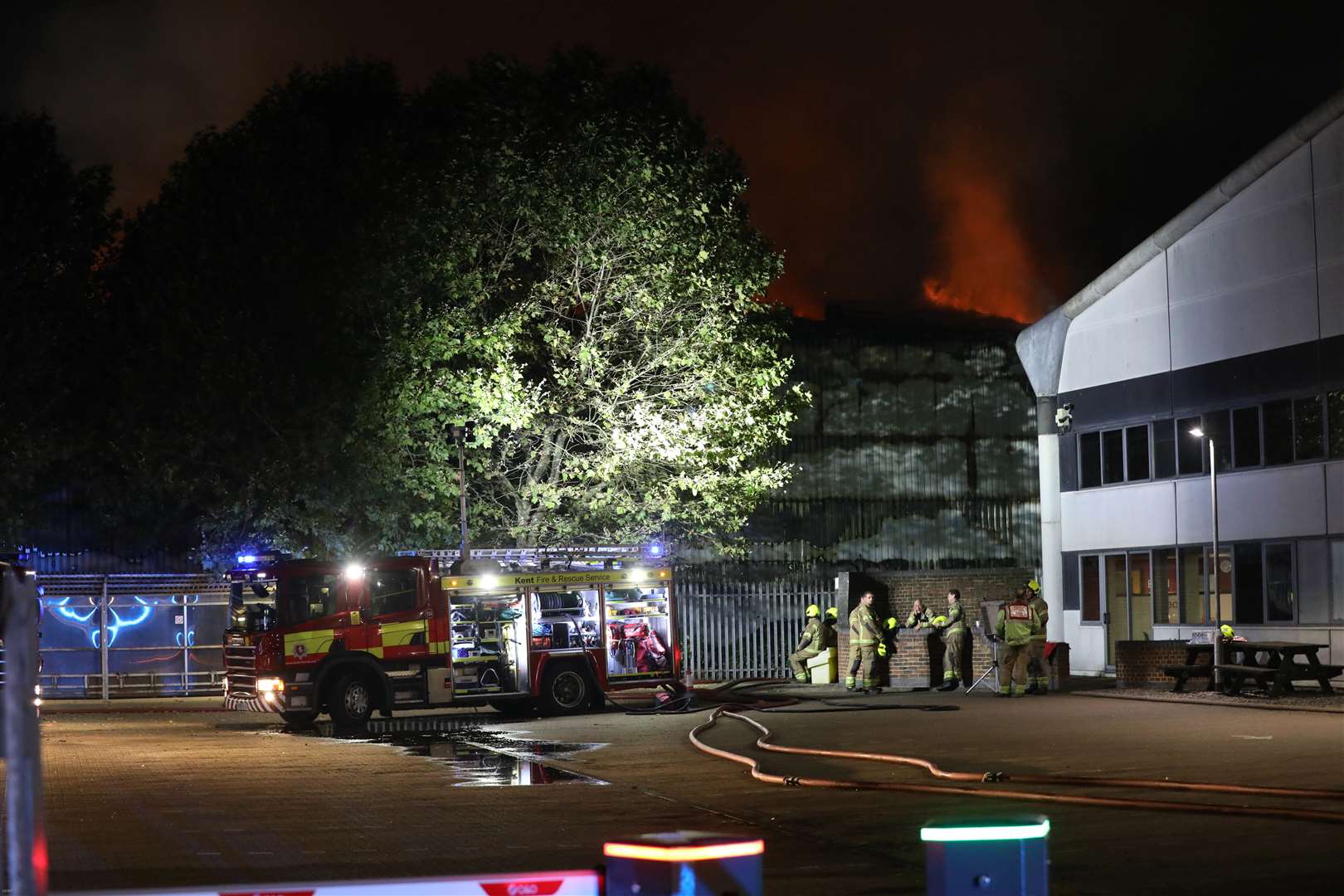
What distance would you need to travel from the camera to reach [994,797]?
509 inches

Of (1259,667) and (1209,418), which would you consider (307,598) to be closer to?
(1259,667)

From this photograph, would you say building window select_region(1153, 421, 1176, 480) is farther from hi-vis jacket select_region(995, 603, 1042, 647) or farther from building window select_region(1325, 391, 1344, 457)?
hi-vis jacket select_region(995, 603, 1042, 647)

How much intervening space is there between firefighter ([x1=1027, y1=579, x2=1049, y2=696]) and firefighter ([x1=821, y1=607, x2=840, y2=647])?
169 inches

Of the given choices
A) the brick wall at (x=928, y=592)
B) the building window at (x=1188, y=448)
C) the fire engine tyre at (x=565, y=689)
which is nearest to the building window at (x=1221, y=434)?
the building window at (x=1188, y=448)

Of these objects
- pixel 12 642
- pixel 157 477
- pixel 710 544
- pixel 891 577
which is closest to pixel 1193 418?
pixel 891 577

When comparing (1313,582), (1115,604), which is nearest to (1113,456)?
(1115,604)

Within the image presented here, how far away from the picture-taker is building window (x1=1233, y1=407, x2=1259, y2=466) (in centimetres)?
2849

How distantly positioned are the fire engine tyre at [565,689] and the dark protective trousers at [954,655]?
20.8ft

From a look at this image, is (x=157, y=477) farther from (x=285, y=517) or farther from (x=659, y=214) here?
(x=659, y=214)

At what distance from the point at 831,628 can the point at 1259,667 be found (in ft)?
27.1

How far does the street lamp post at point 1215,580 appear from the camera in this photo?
24.8m

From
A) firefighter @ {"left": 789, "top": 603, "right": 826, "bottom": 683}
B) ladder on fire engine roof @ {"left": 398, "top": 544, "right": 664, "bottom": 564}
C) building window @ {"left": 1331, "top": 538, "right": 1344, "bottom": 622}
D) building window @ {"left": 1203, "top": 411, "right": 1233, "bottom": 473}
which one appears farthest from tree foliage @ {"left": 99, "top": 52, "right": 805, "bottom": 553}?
building window @ {"left": 1331, "top": 538, "right": 1344, "bottom": 622}

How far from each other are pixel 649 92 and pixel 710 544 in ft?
31.3

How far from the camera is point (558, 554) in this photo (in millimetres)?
25578
